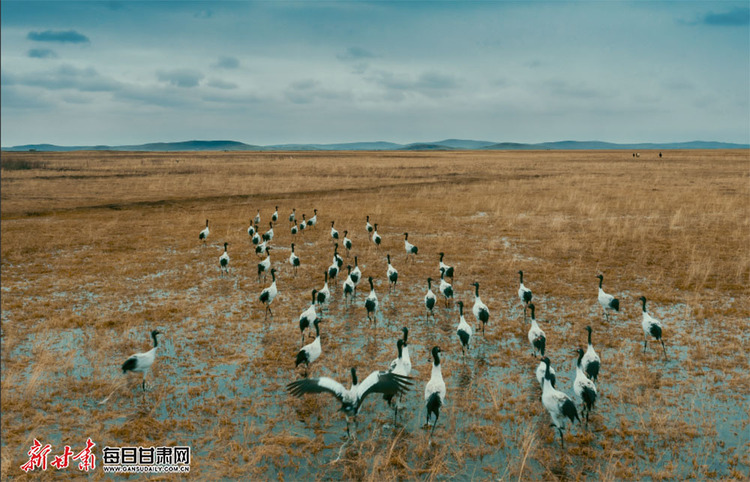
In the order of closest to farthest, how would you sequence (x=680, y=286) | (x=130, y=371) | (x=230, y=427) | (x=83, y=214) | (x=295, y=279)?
(x=230, y=427) < (x=130, y=371) < (x=680, y=286) < (x=295, y=279) < (x=83, y=214)

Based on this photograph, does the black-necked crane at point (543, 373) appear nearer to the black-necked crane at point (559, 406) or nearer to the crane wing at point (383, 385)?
the black-necked crane at point (559, 406)

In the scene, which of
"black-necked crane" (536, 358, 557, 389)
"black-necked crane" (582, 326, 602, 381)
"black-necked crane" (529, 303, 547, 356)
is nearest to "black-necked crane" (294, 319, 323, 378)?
"black-necked crane" (536, 358, 557, 389)

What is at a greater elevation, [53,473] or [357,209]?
[357,209]

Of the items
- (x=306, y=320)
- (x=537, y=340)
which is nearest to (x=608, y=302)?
(x=537, y=340)

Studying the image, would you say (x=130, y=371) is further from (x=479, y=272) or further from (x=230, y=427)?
(x=479, y=272)

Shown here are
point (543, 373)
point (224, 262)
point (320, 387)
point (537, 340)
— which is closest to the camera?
point (320, 387)

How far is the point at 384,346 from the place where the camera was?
37.1ft

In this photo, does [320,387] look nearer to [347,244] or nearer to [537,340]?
A: [537,340]

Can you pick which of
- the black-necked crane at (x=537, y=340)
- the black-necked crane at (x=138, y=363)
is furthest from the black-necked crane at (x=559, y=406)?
the black-necked crane at (x=138, y=363)

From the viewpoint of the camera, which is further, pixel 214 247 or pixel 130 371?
pixel 214 247

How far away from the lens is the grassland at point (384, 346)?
24.4 ft

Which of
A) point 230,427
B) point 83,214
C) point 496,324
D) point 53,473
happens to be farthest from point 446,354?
point 83,214

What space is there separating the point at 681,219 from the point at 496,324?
19.4 meters

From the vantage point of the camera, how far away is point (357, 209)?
30.9 m
